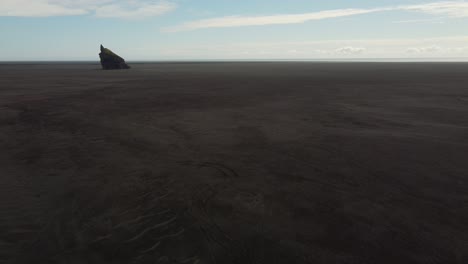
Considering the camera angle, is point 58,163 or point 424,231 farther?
point 58,163

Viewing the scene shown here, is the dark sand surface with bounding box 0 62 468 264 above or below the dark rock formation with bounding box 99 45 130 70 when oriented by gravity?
below

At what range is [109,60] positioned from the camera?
66.1m

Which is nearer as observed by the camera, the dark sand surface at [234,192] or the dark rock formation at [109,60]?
the dark sand surface at [234,192]

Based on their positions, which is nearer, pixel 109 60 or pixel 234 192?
pixel 234 192

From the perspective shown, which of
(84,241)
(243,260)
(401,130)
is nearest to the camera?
(243,260)

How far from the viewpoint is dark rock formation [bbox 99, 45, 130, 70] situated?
65.6 m

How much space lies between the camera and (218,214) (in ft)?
16.4

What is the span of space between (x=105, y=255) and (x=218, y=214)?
6.07 feet

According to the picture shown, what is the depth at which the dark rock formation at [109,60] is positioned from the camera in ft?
215

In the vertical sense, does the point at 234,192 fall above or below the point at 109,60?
below

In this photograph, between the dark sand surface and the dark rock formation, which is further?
the dark rock formation

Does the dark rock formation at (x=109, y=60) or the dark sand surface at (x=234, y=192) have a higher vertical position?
the dark rock formation at (x=109, y=60)

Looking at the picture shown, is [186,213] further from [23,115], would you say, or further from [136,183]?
[23,115]

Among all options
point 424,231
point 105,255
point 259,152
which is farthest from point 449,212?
point 105,255
